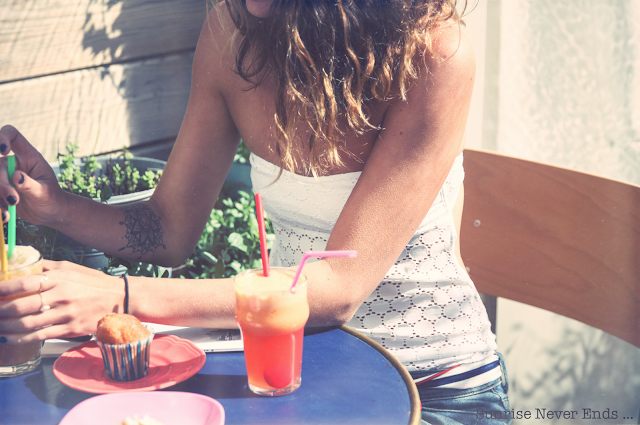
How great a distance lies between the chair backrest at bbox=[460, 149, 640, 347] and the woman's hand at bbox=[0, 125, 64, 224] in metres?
1.06

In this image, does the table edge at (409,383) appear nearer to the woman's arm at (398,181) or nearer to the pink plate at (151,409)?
the woman's arm at (398,181)

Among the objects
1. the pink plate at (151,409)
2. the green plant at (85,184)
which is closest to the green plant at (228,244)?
the green plant at (85,184)

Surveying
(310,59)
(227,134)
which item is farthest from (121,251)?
(310,59)

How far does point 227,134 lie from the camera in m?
1.44

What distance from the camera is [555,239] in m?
1.50

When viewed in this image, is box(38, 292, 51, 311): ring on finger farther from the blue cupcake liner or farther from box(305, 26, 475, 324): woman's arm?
box(305, 26, 475, 324): woman's arm

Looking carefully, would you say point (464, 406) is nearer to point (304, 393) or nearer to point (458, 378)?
point (458, 378)

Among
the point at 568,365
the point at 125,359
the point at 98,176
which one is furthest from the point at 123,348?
the point at 568,365

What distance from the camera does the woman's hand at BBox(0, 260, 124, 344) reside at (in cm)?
84

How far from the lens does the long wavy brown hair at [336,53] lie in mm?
1115

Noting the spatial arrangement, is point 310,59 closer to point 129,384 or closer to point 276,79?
point 276,79

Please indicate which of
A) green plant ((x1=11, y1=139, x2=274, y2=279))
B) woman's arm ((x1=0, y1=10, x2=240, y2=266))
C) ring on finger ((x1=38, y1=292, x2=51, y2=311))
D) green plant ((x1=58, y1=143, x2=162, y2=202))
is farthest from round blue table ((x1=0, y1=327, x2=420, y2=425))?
green plant ((x1=58, y1=143, x2=162, y2=202))

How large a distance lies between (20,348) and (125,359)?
17 cm

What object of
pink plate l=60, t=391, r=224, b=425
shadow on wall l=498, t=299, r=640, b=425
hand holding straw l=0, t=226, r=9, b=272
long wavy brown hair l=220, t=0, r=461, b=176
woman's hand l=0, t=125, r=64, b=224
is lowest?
shadow on wall l=498, t=299, r=640, b=425
